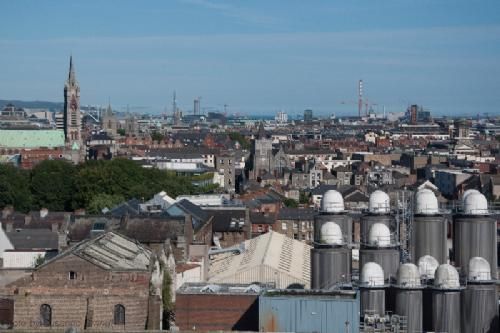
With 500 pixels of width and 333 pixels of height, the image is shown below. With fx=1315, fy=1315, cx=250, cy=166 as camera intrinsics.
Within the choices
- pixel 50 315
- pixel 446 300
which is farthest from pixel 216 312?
pixel 446 300

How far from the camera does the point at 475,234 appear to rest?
150 feet

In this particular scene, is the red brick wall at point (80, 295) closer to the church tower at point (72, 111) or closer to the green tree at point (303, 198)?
the green tree at point (303, 198)

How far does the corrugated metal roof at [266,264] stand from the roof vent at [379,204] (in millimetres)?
5920

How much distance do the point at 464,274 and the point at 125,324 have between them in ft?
38.7

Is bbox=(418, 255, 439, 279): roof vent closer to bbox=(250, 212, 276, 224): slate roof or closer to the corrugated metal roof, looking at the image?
the corrugated metal roof

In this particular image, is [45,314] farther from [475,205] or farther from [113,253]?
[475,205]

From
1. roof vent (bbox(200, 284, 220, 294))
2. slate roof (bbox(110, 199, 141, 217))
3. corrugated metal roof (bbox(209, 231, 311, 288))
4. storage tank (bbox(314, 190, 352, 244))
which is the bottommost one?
corrugated metal roof (bbox(209, 231, 311, 288))

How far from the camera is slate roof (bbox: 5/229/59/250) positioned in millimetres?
63031

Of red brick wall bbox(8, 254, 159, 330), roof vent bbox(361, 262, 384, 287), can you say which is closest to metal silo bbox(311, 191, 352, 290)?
roof vent bbox(361, 262, 384, 287)

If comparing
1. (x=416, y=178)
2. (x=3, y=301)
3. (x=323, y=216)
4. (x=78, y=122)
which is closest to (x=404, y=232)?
(x=323, y=216)

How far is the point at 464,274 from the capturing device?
4412cm

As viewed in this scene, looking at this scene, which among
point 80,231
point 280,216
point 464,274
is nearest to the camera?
point 464,274

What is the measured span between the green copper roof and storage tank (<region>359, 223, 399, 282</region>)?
142792 mm

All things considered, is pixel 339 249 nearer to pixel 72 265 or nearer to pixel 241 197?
pixel 72 265
